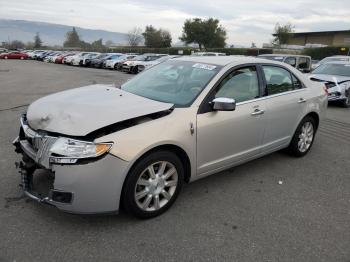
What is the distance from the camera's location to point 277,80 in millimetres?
5020

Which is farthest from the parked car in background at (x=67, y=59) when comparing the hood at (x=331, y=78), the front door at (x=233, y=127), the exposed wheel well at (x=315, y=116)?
the front door at (x=233, y=127)

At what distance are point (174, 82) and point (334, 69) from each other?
9.71m

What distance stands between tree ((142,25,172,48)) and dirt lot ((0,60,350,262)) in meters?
75.8

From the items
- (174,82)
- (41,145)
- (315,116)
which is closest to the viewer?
(41,145)

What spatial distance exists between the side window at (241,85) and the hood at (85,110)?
81 cm

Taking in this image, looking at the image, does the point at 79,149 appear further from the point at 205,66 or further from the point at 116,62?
the point at 116,62

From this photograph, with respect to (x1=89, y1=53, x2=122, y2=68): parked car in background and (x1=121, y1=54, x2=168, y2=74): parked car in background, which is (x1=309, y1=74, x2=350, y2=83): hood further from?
(x1=89, y1=53, x2=122, y2=68): parked car in background

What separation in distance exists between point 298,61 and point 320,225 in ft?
43.8

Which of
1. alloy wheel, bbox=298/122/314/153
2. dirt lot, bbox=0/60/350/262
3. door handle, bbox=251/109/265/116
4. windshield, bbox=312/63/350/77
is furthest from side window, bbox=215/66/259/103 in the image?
windshield, bbox=312/63/350/77

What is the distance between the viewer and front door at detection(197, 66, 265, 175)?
3.92 meters

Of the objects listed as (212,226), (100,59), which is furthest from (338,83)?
(100,59)

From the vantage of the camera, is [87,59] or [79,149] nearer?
[79,149]

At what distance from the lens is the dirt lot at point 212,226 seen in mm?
3062

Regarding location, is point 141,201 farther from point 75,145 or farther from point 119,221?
point 75,145
